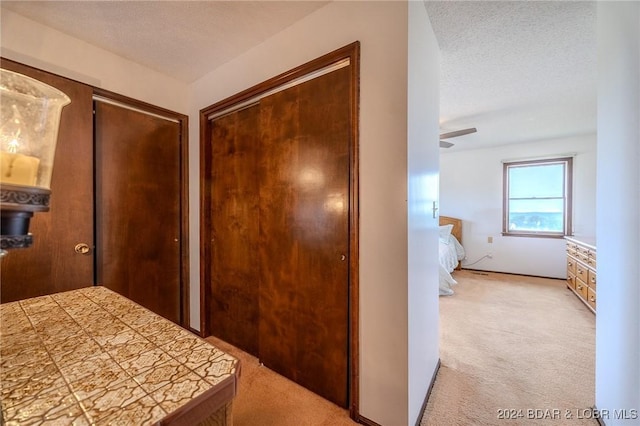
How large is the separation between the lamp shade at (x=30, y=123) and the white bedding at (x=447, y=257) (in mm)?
3773

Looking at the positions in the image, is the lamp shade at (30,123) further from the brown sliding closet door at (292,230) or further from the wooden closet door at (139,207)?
the wooden closet door at (139,207)

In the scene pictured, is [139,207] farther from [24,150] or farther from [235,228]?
[24,150]

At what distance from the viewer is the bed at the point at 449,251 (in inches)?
137

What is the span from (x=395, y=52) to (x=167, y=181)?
2093 mm

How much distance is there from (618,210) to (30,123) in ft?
7.02

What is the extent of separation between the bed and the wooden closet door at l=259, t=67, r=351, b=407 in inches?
93.9

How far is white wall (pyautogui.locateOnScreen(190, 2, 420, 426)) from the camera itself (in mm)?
1244

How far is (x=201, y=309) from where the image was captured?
235 centimetres

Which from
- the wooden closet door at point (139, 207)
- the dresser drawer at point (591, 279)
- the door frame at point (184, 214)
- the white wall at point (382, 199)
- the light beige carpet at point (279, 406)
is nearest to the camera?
the white wall at point (382, 199)

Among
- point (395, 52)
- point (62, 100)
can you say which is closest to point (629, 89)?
point (395, 52)

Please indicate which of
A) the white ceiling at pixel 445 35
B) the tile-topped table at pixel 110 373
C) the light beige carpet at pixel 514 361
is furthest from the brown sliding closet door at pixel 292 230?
the tile-topped table at pixel 110 373

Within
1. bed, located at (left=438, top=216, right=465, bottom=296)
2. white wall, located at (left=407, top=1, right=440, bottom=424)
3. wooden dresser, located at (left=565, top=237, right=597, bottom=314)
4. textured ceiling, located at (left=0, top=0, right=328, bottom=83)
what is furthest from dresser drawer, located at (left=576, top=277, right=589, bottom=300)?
textured ceiling, located at (left=0, top=0, right=328, bottom=83)

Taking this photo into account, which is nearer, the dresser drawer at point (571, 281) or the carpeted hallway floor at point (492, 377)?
the carpeted hallway floor at point (492, 377)

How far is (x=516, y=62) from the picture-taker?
204 cm
